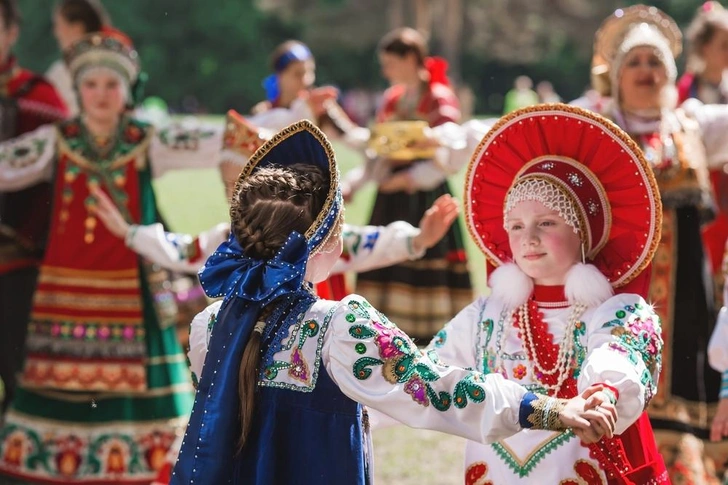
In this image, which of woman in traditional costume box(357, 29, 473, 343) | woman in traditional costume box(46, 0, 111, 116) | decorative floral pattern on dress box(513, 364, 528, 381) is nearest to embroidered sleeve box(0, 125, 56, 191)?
woman in traditional costume box(46, 0, 111, 116)

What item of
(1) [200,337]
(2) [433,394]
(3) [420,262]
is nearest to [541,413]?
(2) [433,394]

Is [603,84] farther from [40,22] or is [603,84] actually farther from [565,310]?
[40,22]

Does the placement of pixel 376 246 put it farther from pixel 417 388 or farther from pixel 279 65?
pixel 279 65

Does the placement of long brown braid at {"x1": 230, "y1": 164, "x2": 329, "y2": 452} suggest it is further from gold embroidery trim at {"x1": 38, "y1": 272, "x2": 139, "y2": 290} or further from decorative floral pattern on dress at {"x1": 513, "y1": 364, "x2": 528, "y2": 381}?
gold embroidery trim at {"x1": 38, "y1": 272, "x2": 139, "y2": 290}

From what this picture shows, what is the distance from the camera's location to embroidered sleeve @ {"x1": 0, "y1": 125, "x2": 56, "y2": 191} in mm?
5559

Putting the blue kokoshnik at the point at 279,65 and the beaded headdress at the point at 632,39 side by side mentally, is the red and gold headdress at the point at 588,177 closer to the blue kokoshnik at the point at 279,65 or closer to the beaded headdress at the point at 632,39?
the beaded headdress at the point at 632,39

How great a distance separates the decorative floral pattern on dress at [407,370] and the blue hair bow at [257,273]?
173mm

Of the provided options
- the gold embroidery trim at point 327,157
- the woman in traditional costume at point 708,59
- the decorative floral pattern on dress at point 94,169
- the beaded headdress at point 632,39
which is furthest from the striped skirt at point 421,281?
the gold embroidery trim at point 327,157

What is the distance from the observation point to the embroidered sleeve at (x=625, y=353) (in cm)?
296

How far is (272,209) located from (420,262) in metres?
4.15

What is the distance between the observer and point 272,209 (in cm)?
295

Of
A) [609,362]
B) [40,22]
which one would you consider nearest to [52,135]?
[609,362]

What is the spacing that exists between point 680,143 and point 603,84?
62 centimetres

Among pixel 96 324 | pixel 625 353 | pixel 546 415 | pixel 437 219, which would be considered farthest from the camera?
pixel 96 324
